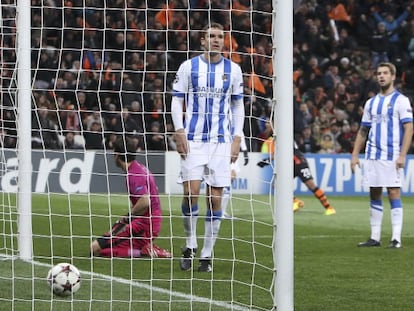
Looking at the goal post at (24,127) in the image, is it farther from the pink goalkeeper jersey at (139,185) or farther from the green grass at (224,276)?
the pink goalkeeper jersey at (139,185)

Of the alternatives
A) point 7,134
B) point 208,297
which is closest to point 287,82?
point 208,297

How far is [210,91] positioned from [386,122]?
10.3 ft

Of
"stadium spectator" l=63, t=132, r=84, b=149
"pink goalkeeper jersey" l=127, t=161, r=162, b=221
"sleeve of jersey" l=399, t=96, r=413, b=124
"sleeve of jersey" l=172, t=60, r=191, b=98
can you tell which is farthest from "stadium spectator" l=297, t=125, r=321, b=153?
"sleeve of jersey" l=172, t=60, r=191, b=98

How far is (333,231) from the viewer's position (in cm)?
1284

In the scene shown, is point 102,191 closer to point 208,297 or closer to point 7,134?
point 7,134

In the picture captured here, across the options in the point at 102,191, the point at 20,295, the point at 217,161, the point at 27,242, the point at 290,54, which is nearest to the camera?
the point at 290,54

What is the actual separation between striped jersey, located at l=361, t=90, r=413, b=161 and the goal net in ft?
3.61

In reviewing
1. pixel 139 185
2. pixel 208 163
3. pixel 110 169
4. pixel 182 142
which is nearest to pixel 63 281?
pixel 182 142

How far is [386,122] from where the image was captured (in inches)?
436

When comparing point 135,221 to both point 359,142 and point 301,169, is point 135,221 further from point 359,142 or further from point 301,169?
point 301,169

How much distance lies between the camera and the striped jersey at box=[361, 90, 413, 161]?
10.9 metres

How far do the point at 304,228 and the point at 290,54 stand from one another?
7710 millimetres

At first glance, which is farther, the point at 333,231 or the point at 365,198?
the point at 365,198

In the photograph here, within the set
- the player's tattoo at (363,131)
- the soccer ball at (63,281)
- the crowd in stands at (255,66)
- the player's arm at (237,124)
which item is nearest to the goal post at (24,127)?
the player's arm at (237,124)
